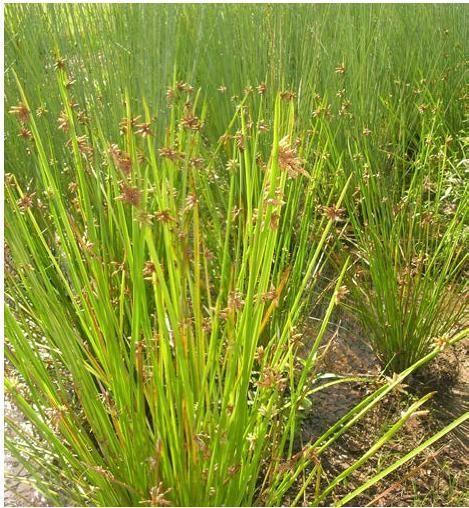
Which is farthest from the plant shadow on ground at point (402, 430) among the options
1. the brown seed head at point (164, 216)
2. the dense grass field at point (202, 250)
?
the brown seed head at point (164, 216)

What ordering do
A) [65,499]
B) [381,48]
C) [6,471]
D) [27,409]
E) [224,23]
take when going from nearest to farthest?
[27,409] → [65,499] → [6,471] → [224,23] → [381,48]

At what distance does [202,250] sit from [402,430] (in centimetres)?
83

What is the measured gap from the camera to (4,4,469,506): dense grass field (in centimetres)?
110

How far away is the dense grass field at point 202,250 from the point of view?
110 cm

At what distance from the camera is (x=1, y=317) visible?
125cm

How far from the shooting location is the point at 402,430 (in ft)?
6.42

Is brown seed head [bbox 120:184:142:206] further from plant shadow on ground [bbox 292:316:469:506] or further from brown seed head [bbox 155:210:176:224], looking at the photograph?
plant shadow on ground [bbox 292:316:469:506]

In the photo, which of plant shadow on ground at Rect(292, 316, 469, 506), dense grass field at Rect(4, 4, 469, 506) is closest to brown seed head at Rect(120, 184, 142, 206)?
dense grass field at Rect(4, 4, 469, 506)

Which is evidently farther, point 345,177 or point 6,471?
point 345,177

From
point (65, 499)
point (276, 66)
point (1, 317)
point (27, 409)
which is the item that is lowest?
point (65, 499)

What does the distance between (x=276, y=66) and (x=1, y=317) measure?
0.98 metres

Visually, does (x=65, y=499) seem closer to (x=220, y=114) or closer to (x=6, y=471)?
(x=6, y=471)

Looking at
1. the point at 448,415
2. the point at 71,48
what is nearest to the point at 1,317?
the point at 71,48

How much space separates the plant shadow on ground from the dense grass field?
0.02 metres
